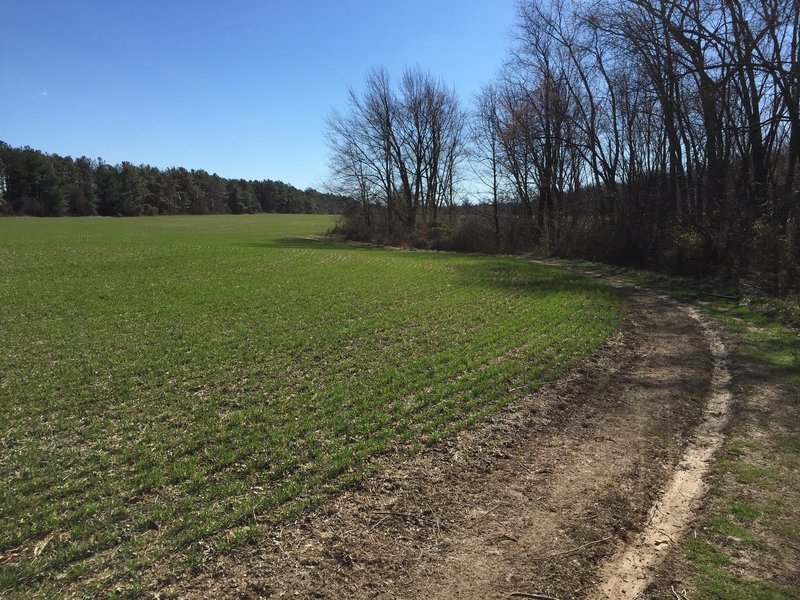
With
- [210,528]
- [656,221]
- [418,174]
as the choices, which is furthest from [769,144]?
[418,174]

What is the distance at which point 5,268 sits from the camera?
22031 mm

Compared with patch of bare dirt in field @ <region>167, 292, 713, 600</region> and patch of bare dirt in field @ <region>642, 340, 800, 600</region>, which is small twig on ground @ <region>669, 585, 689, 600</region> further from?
patch of bare dirt in field @ <region>167, 292, 713, 600</region>

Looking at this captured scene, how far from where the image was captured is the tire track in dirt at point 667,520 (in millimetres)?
3303

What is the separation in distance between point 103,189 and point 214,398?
356ft

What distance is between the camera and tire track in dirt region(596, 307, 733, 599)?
330 cm

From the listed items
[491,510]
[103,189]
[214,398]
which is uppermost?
[103,189]

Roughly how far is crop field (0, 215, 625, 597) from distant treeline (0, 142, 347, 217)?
43604mm

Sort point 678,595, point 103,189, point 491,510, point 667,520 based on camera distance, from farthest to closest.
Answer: point 103,189 < point 491,510 < point 667,520 < point 678,595

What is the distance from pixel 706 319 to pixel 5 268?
27293 mm

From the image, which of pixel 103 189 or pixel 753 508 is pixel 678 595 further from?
pixel 103 189

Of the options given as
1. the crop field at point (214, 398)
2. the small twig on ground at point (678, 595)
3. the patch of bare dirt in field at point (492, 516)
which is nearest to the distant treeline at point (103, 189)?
the crop field at point (214, 398)

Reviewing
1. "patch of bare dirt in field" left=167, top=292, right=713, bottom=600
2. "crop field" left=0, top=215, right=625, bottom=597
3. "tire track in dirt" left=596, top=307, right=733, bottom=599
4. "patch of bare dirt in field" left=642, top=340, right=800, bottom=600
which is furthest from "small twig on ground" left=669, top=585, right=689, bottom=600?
"crop field" left=0, top=215, right=625, bottom=597

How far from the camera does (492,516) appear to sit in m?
4.09

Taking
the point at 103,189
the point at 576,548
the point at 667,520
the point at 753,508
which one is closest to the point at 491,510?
the point at 576,548
